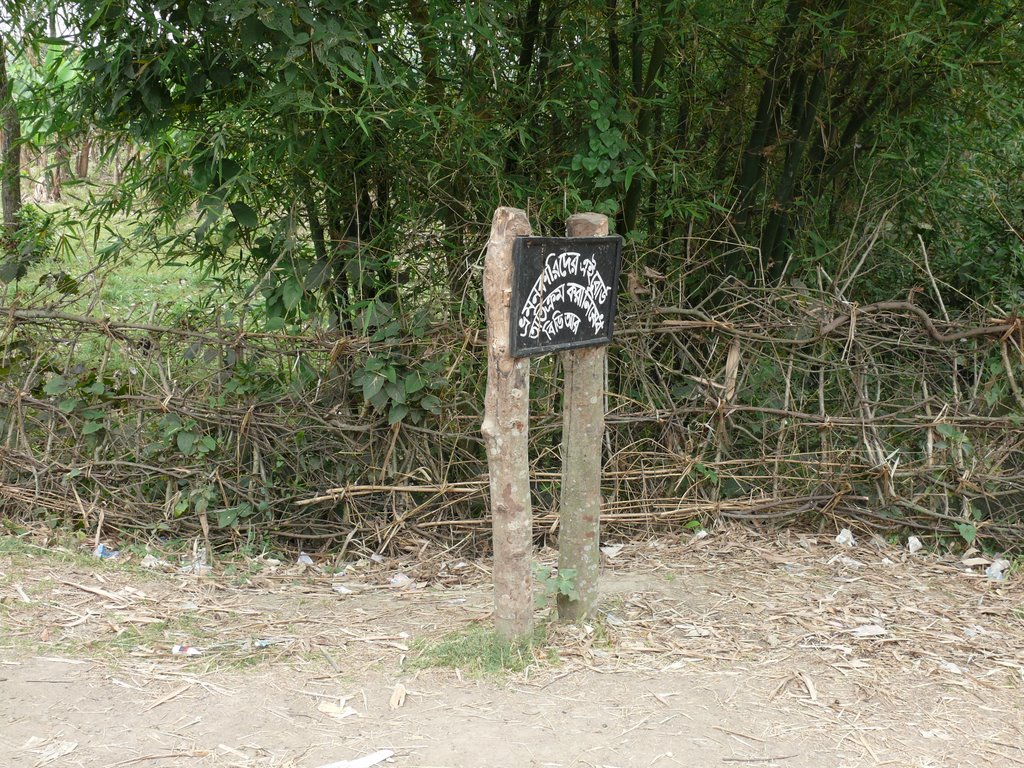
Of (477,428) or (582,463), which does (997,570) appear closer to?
A: (582,463)

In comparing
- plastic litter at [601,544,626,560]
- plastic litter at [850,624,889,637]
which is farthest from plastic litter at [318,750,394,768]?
plastic litter at [601,544,626,560]

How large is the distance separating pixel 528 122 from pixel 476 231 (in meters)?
0.60

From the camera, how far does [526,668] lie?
346 centimetres

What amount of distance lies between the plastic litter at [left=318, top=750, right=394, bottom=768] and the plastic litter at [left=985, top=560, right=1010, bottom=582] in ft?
9.84

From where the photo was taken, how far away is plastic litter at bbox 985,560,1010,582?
4594mm

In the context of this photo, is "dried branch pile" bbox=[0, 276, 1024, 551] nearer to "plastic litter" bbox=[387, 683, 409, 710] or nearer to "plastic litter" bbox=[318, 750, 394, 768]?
"plastic litter" bbox=[387, 683, 409, 710]

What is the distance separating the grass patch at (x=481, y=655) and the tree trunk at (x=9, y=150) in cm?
317

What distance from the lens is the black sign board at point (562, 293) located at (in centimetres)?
328

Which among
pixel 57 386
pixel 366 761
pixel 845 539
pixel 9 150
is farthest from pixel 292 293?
pixel 845 539

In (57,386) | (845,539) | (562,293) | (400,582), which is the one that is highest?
(562,293)

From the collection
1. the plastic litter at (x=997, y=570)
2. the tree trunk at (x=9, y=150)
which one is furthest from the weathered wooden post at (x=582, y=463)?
the tree trunk at (x=9, y=150)

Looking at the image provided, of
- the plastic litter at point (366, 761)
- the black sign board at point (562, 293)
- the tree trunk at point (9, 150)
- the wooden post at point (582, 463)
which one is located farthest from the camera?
the tree trunk at point (9, 150)

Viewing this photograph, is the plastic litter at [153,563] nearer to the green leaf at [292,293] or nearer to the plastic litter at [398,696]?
the green leaf at [292,293]

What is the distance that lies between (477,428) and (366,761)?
7.56ft
